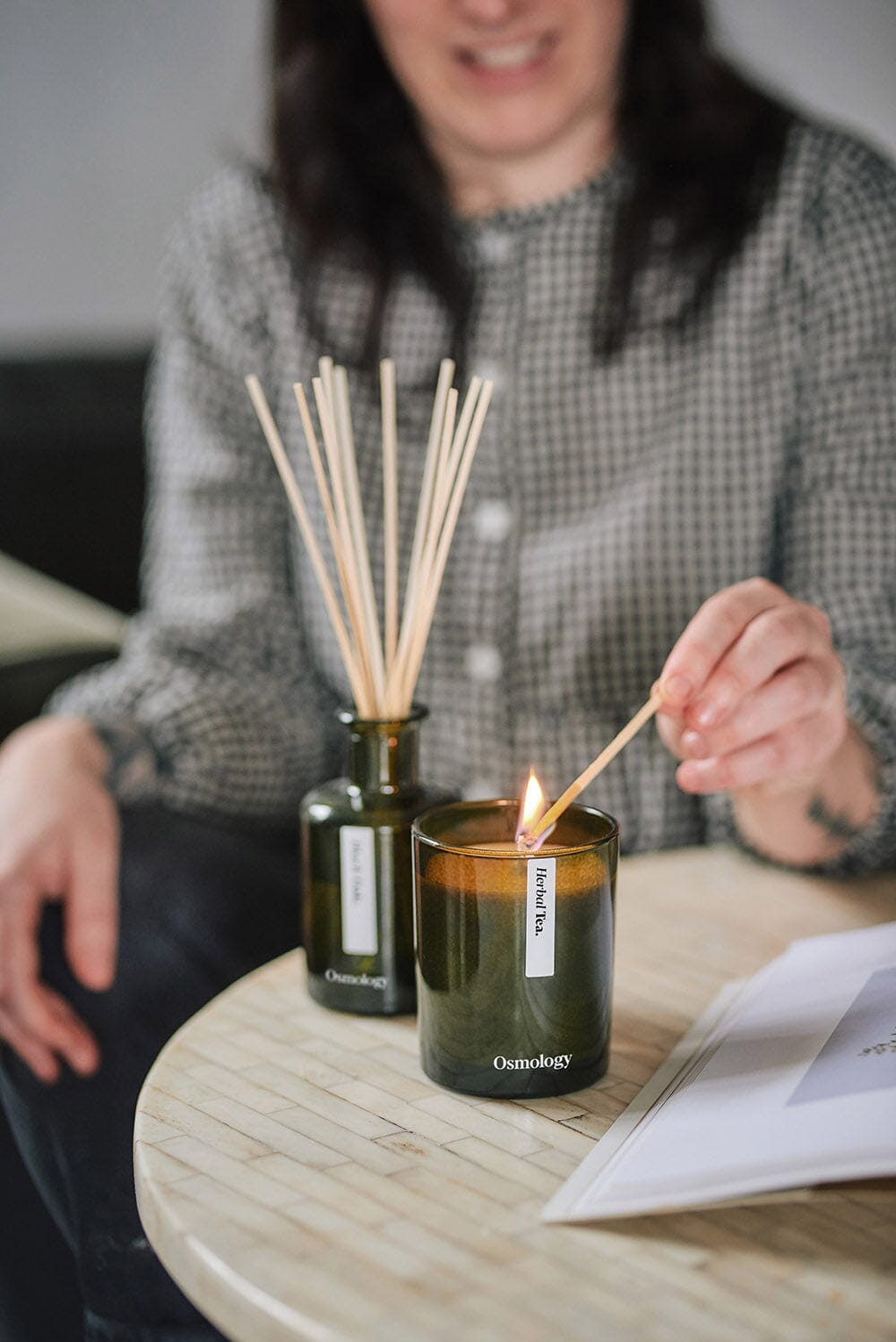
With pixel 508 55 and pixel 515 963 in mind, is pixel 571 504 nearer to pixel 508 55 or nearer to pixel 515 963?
pixel 508 55

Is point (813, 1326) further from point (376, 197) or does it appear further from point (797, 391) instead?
point (376, 197)

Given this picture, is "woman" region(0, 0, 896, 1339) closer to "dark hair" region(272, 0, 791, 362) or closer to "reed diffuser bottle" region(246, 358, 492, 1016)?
"dark hair" region(272, 0, 791, 362)

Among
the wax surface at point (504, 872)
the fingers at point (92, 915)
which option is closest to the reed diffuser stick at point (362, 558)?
the wax surface at point (504, 872)

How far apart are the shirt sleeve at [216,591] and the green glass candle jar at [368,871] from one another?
31 centimetres

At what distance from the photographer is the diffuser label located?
55 cm

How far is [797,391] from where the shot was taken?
3.09ft

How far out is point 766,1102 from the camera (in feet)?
1.47

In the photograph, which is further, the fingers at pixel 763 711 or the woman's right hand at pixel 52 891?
the woman's right hand at pixel 52 891

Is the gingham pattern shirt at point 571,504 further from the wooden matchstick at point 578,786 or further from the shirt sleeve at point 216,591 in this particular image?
the wooden matchstick at point 578,786

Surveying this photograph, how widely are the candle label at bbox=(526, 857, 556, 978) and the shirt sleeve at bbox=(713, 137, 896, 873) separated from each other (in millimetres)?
413

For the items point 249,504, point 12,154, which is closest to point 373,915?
point 249,504

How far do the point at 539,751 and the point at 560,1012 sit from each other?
489 mm

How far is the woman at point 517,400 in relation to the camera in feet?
2.88

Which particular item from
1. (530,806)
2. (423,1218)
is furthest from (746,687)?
(423,1218)
